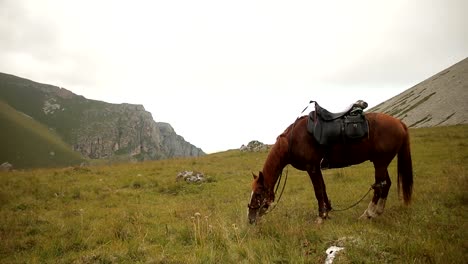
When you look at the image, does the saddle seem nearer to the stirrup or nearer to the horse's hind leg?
the stirrup

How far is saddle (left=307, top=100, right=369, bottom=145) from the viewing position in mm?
7672

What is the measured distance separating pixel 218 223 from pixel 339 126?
3.92 metres

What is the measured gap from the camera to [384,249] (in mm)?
4934

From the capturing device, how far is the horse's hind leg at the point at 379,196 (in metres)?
7.50

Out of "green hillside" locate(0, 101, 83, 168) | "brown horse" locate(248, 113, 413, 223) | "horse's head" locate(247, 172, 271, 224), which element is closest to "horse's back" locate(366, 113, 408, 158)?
"brown horse" locate(248, 113, 413, 223)

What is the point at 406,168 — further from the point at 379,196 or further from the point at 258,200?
the point at 258,200

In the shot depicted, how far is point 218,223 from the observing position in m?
7.08

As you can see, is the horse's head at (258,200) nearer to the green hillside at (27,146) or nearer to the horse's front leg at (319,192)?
the horse's front leg at (319,192)

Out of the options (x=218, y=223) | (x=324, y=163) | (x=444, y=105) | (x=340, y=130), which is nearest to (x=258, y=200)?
(x=218, y=223)

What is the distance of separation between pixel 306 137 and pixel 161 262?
475cm

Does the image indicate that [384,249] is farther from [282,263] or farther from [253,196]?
[253,196]

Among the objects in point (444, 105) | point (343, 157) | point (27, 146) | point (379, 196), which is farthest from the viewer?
point (27, 146)

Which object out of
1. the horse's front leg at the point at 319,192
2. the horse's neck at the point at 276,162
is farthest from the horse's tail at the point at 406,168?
the horse's neck at the point at 276,162

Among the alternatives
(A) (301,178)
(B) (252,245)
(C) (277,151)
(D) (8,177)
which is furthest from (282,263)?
(D) (8,177)
